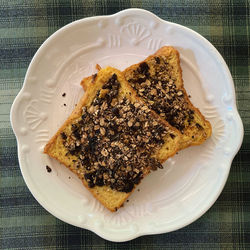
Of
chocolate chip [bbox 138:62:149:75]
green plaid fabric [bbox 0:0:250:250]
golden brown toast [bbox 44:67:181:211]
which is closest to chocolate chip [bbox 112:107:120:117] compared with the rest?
golden brown toast [bbox 44:67:181:211]

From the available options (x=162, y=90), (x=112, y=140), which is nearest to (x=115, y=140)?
(x=112, y=140)

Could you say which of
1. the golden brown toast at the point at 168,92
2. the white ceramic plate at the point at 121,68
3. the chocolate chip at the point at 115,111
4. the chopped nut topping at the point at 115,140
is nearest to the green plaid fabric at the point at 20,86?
the white ceramic plate at the point at 121,68

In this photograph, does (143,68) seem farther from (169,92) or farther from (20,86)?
(20,86)

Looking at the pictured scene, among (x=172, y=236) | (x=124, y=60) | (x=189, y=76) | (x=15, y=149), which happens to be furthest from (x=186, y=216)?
(x=15, y=149)

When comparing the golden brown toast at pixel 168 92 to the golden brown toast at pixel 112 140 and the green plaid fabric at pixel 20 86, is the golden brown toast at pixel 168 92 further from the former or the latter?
the green plaid fabric at pixel 20 86

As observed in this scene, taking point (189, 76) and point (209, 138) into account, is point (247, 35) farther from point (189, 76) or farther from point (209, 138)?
point (209, 138)

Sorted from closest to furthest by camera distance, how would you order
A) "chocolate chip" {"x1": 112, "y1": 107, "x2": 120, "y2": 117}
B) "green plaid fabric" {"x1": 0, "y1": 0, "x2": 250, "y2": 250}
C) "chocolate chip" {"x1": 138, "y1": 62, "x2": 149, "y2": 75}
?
"chocolate chip" {"x1": 112, "y1": 107, "x2": 120, "y2": 117} < "chocolate chip" {"x1": 138, "y1": 62, "x2": 149, "y2": 75} < "green plaid fabric" {"x1": 0, "y1": 0, "x2": 250, "y2": 250}

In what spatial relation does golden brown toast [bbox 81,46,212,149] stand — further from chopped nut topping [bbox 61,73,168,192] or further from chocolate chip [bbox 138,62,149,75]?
chopped nut topping [bbox 61,73,168,192]
